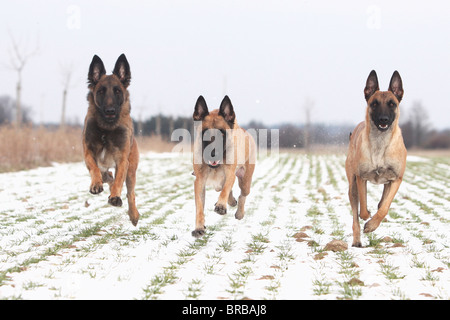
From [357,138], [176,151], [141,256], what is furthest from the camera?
[176,151]

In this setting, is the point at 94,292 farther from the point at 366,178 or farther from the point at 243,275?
the point at 366,178

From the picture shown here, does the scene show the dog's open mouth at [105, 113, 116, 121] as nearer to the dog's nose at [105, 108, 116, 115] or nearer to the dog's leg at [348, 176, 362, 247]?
the dog's nose at [105, 108, 116, 115]

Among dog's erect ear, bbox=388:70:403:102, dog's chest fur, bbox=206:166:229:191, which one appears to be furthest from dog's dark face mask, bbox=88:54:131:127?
dog's erect ear, bbox=388:70:403:102

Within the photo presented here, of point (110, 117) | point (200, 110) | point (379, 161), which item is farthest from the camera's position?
point (110, 117)

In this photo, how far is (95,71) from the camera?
680 centimetres

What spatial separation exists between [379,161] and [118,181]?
3653 millimetres

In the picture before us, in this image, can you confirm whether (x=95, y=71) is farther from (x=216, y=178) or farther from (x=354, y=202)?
(x=354, y=202)

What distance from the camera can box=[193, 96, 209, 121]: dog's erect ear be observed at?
21.4 feet

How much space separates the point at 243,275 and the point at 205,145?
2.27 meters

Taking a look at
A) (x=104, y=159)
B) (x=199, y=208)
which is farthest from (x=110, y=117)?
(x=199, y=208)

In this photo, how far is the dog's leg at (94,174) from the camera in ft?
20.4

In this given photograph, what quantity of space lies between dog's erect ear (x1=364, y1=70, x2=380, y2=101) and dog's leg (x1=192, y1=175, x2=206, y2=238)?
260cm
